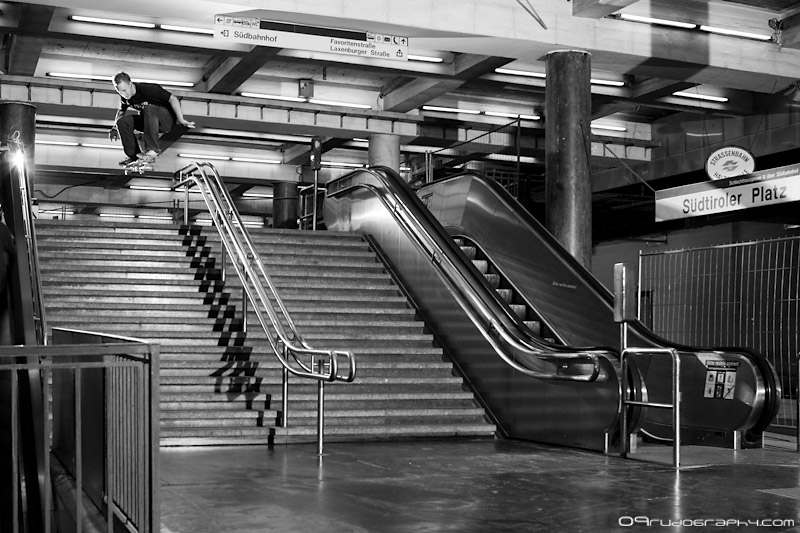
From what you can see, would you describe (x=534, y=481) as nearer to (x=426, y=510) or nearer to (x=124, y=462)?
(x=426, y=510)

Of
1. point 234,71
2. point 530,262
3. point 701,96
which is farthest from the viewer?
point 701,96

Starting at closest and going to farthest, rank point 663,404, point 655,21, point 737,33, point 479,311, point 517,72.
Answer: point 663,404 < point 479,311 < point 655,21 < point 737,33 < point 517,72

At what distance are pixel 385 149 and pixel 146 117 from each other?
33.1 feet

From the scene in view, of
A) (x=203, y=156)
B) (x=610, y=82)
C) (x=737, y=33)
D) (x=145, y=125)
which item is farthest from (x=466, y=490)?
(x=203, y=156)

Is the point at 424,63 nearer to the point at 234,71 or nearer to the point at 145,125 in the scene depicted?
the point at 234,71

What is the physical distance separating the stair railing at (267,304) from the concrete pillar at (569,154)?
180 inches

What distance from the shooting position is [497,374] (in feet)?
31.5

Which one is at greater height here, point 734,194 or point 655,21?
point 655,21

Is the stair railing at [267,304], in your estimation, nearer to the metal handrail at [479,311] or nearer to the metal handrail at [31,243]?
the metal handrail at [479,311]

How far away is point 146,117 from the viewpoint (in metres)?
11.5

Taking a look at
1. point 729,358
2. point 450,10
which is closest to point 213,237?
point 450,10

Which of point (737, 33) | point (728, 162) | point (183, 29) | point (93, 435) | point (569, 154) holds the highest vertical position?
point (183, 29)

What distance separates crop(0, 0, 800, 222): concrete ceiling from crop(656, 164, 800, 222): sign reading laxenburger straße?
10.2 feet

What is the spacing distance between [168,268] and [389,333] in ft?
9.33
